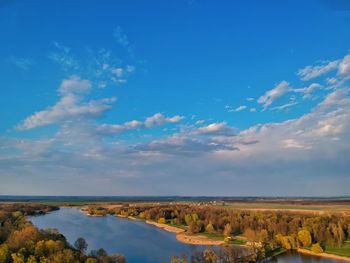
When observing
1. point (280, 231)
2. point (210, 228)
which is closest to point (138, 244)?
point (210, 228)

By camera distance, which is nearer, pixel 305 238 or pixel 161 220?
pixel 305 238

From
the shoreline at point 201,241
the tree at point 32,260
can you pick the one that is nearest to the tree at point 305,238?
the shoreline at point 201,241

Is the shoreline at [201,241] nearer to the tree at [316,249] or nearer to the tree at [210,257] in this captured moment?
the tree at [316,249]

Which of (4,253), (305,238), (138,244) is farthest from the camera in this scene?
(138,244)

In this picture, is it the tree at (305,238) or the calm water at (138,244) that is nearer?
the calm water at (138,244)

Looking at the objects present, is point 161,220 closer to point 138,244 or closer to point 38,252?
point 138,244

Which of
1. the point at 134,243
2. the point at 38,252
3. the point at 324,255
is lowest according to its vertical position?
the point at 324,255

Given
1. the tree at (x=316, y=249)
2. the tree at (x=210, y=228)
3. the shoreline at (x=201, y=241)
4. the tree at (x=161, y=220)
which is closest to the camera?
the shoreline at (x=201, y=241)

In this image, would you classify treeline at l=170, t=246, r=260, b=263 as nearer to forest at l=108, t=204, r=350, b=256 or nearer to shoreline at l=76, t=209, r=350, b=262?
forest at l=108, t=204, r=350, b=256

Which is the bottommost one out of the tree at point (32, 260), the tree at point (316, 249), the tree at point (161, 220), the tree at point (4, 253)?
the tree at point (316, 249)

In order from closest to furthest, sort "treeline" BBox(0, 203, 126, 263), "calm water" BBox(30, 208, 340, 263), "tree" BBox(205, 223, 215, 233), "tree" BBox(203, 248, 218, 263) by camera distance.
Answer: "treeline" BBox(0, 203, 126, 263)
"tree" BBox(203, 248, 218, 263)
"calm water" BBox(30, 208, 340, 263)
"tree" BBox(205, 223, 215, 233)

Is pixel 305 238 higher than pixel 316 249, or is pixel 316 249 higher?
pixel 305 238

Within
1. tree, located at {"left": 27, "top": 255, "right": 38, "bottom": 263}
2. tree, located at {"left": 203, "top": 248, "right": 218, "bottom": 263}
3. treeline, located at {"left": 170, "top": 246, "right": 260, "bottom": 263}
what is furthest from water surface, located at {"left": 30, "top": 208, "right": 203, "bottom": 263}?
tree, located at {"left": 27, "top": 255, "right": 38, "bottom": 263}
